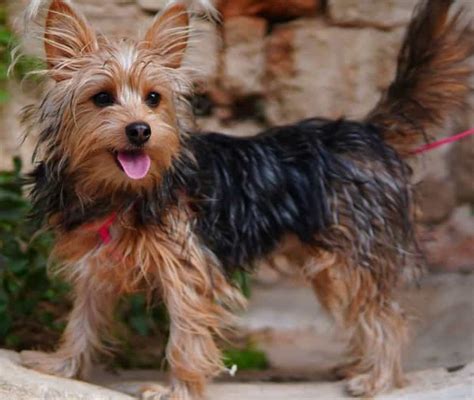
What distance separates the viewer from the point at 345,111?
21.1ft

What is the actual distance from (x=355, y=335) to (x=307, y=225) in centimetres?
65

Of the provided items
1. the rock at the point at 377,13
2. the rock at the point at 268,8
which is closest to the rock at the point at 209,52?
the rock at the point at 268,8

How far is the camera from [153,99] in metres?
4.48

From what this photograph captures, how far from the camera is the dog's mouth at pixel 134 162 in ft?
14.4

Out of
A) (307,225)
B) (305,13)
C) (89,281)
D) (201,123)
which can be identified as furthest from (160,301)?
(305,13)

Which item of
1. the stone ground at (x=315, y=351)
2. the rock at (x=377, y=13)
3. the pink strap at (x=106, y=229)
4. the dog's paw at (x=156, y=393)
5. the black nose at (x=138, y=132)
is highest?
the rock at (x=377, y=13)

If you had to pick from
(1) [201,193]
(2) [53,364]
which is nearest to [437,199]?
(1) [201,193]

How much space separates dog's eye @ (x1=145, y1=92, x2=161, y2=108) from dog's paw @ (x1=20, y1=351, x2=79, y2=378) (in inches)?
49.0

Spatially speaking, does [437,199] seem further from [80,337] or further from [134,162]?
[134,162]

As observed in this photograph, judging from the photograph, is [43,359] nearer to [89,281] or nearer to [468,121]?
[89,281]

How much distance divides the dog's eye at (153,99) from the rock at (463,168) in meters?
2.54

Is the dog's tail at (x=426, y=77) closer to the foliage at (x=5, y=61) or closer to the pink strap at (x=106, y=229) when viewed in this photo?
the pink strap at (x=106, y=229)

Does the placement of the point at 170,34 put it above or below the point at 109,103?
above

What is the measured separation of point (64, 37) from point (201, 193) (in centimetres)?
85
